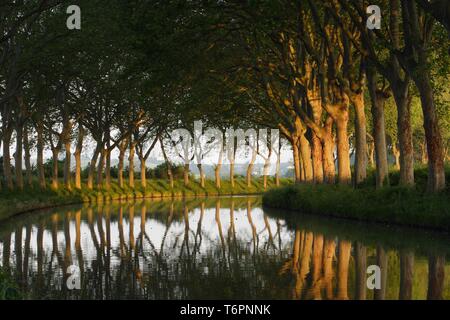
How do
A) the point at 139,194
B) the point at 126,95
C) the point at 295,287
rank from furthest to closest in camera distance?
the point at 139,194 → the point at 126,95 → the point at 295,287

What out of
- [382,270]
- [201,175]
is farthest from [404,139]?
[201,175]

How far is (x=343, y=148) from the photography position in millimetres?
36281

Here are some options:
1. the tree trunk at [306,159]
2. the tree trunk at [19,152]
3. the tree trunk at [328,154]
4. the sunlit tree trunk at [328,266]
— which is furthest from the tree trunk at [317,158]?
the sunlit tree trunk at [328,266]

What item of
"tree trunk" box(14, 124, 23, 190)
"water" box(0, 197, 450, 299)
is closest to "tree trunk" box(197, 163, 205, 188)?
"tree trunk" box(14, 124, 23, 190)

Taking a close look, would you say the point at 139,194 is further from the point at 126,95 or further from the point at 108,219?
the point at 108,219

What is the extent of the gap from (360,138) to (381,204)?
6511 mm

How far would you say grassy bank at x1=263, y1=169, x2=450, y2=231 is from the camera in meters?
23.4

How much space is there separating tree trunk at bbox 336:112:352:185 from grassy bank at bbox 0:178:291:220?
1724 cm

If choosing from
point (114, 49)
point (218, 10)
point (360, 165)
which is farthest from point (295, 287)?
point (114, 49)

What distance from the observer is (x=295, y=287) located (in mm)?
12422

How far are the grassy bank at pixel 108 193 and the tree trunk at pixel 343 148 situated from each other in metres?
17.2

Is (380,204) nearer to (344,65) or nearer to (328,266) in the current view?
(344,65)

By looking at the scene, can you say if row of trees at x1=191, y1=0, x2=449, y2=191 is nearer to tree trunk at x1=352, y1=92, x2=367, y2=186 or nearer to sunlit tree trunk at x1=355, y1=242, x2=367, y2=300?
tree trunk at x1=352, y1=92, x2=367, y2=186
